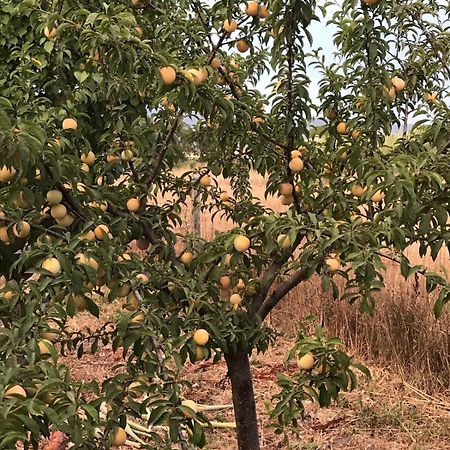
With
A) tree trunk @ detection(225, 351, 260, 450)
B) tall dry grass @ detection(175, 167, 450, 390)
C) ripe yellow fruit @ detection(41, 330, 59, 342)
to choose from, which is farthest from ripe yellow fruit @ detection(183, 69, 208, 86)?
tall dry grass @ detection(175, 167, 450, 390)

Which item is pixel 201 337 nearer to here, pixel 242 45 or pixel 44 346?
pixel 44 346

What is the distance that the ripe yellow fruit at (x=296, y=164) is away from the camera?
A: 7.19 feet

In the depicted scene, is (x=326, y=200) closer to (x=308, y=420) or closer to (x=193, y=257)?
(x=193, y=257)

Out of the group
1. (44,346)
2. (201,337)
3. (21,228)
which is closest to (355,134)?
(201,337)

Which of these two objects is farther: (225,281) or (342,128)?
(342,128)

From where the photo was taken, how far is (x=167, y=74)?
5.63 ft

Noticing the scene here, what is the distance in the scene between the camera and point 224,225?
8430mm

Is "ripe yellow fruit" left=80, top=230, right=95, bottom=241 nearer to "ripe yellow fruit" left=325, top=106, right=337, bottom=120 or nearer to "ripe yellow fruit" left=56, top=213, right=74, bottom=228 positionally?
"ripe yellow fruit" left=56, top=213, right=74, bottom=228

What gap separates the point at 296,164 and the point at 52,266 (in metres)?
1.03

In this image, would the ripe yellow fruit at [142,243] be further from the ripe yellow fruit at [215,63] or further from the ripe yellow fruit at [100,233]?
the ripe yellow fruit at [215,63]

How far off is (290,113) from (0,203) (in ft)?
3.33

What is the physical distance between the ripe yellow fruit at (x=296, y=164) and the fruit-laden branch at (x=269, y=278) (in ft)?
0.81

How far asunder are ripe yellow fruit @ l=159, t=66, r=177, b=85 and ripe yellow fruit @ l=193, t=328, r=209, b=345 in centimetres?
71

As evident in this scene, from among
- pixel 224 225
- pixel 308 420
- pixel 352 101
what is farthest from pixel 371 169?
pixel 224 225
